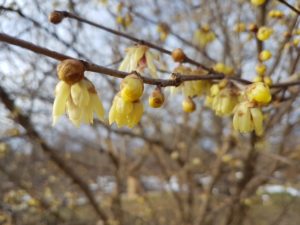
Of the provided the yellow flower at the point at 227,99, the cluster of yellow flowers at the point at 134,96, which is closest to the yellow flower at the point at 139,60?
the cluster of yellow flowers at the point at 134,96

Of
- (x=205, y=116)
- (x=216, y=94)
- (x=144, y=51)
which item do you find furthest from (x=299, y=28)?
(x=205, y=116)

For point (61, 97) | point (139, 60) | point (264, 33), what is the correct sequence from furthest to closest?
point (264, 33) < point (139, 60) < point (61, 97)

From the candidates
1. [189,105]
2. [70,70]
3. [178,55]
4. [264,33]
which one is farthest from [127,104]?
[264,33]

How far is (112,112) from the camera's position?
1.11m

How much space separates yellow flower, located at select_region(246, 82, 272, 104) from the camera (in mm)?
1142

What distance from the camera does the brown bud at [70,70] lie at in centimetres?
89

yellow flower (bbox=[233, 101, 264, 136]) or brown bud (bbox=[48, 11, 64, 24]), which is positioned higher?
brown bud (bbox=[48, 11, 64, 24])

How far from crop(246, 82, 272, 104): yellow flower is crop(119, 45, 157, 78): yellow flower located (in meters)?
0.43

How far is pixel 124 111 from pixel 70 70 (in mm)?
246

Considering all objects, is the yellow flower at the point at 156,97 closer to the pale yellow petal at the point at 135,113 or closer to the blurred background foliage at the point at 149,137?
the pale yellow petal at the point at 135,113

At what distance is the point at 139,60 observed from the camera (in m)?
1.47

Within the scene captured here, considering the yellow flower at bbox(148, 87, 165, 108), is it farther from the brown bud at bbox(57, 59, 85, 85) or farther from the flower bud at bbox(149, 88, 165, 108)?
the brown bud at bbox(57, 59, 85, 85)

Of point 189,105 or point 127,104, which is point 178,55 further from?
point 127,104

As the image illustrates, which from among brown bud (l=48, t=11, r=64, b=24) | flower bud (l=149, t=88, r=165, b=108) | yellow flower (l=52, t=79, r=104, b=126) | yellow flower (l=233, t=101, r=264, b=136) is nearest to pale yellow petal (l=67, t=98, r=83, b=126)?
yellow flower (l=52, t=79, r=104, b=126)
